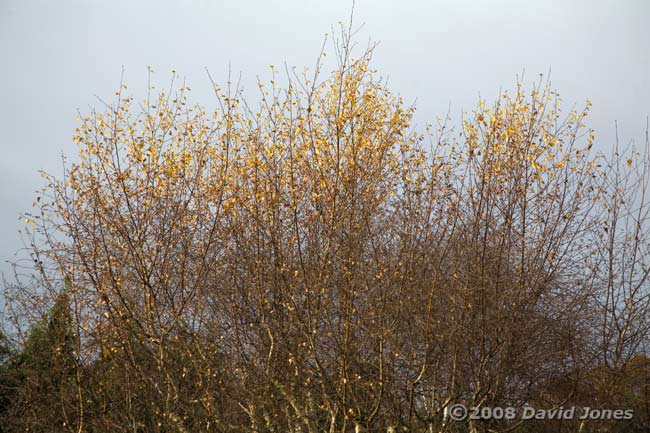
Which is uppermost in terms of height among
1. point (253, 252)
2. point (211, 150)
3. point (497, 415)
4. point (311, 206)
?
point (211, 150)

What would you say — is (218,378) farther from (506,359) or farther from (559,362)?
(559,362)

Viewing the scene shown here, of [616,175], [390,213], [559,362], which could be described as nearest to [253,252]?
[390,213]

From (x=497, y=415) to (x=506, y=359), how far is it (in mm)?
1266

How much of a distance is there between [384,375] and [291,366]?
1252mm

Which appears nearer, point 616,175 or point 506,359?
point 506,359

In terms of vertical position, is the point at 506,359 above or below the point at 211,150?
below

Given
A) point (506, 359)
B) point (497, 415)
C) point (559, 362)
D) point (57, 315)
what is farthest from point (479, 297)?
point (57, 315)

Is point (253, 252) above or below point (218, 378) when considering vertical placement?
above

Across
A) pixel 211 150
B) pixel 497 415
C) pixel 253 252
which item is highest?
pixel 211 150

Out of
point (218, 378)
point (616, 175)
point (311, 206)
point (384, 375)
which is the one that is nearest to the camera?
point (384, 375)

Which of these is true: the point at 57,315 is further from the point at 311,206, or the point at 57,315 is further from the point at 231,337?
the point at 311,206

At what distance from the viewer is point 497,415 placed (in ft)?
22.5

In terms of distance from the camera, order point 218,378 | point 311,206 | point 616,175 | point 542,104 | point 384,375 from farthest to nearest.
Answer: point 311,206
point 542,104
point 616,175
point 218,378
point 384,375

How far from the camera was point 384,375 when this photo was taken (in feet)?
18.6
